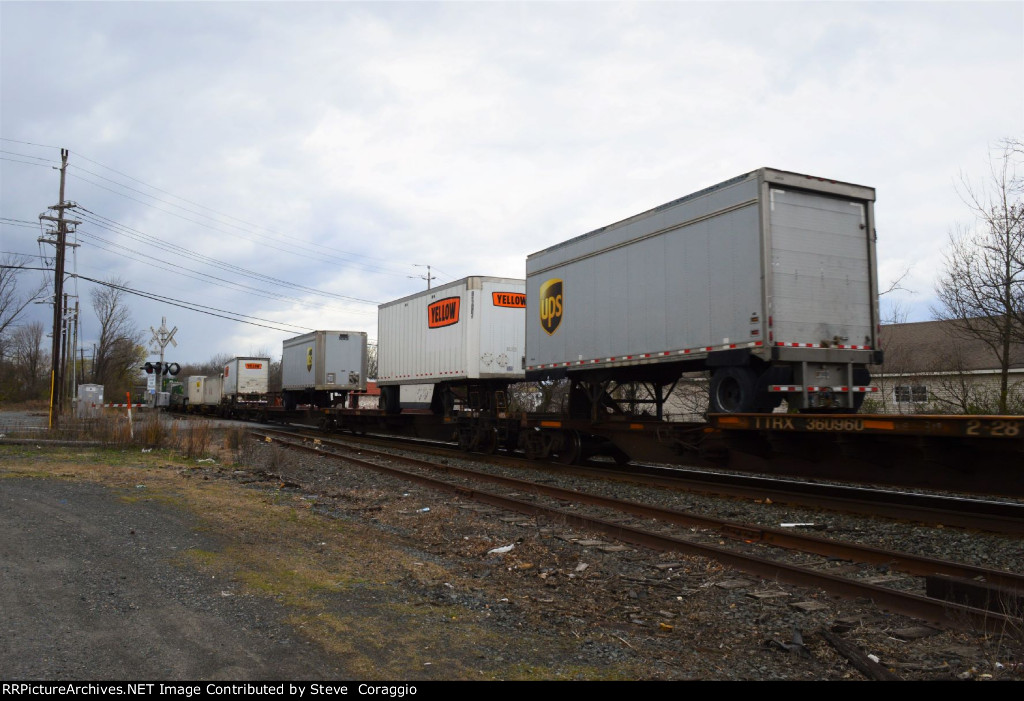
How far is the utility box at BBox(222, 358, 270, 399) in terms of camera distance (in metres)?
41.4

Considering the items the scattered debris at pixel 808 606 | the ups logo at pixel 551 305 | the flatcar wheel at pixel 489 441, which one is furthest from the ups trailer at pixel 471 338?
the scattered debris at pixel 808 606

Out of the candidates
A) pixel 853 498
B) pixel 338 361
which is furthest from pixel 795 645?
pixel 338 361

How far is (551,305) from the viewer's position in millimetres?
15117

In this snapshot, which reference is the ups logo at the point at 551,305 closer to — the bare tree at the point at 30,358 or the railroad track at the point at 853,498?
the railroad track at the point at 853,498

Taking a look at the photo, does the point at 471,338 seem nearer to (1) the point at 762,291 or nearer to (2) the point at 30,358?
(1) the point at 762,291

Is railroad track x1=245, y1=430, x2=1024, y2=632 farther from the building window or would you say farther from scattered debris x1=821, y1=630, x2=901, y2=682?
the building window

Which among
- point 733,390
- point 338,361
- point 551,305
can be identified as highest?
point 551,305

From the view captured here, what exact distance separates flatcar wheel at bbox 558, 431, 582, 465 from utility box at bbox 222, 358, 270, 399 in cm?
3047

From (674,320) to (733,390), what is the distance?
1.60 meters

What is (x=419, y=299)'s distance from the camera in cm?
2148

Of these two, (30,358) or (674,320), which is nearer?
(674,320)
